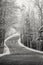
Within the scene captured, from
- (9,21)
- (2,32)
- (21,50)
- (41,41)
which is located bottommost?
(21,50)

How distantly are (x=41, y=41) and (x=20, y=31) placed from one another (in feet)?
2.41

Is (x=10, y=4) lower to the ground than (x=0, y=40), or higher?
higher

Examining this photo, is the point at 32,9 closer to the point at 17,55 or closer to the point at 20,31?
the point at 20,31

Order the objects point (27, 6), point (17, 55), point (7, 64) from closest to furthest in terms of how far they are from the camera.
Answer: point (7, 64), point (17, 55), point (27, 6)

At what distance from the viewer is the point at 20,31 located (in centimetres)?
440

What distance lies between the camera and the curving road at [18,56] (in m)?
3.92

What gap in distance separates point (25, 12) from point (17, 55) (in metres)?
1.37

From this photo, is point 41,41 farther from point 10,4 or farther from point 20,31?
point 10,4

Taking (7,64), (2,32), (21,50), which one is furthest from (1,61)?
(2,32)

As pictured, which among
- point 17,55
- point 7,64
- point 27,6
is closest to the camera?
point 7,64

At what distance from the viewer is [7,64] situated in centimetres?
383

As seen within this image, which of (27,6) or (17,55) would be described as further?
(27,6)

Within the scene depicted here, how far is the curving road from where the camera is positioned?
392 centimetres

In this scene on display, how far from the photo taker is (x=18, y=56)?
13.6 ft
